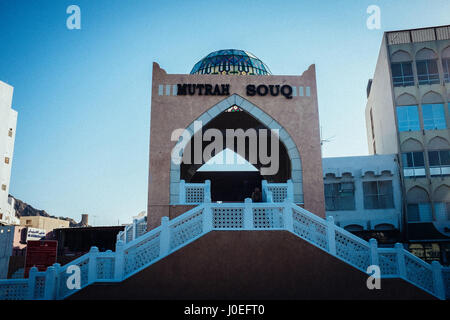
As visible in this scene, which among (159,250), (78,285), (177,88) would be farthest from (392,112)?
(78,285)

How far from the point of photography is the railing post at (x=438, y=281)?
36.4 feet

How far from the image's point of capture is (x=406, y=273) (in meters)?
11.2

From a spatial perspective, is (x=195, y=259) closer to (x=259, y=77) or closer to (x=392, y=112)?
(x=259, y=77)

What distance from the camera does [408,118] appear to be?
2795 cm

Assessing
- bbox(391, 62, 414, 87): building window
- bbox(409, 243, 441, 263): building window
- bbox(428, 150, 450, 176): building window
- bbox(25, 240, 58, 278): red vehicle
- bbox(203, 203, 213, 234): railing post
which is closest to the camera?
bbox(203, 203, 213, 234): railing post

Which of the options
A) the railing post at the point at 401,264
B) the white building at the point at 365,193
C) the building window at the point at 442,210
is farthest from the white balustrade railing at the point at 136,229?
the building window at the point at 442,210

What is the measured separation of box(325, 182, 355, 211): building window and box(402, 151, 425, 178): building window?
153 inches

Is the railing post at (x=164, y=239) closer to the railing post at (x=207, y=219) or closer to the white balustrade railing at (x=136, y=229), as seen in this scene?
the railing post at (x=207, y=219)

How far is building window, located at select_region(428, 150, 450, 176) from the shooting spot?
2691 cm

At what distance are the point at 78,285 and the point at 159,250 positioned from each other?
232 cm

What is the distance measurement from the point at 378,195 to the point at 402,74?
9234 mm
